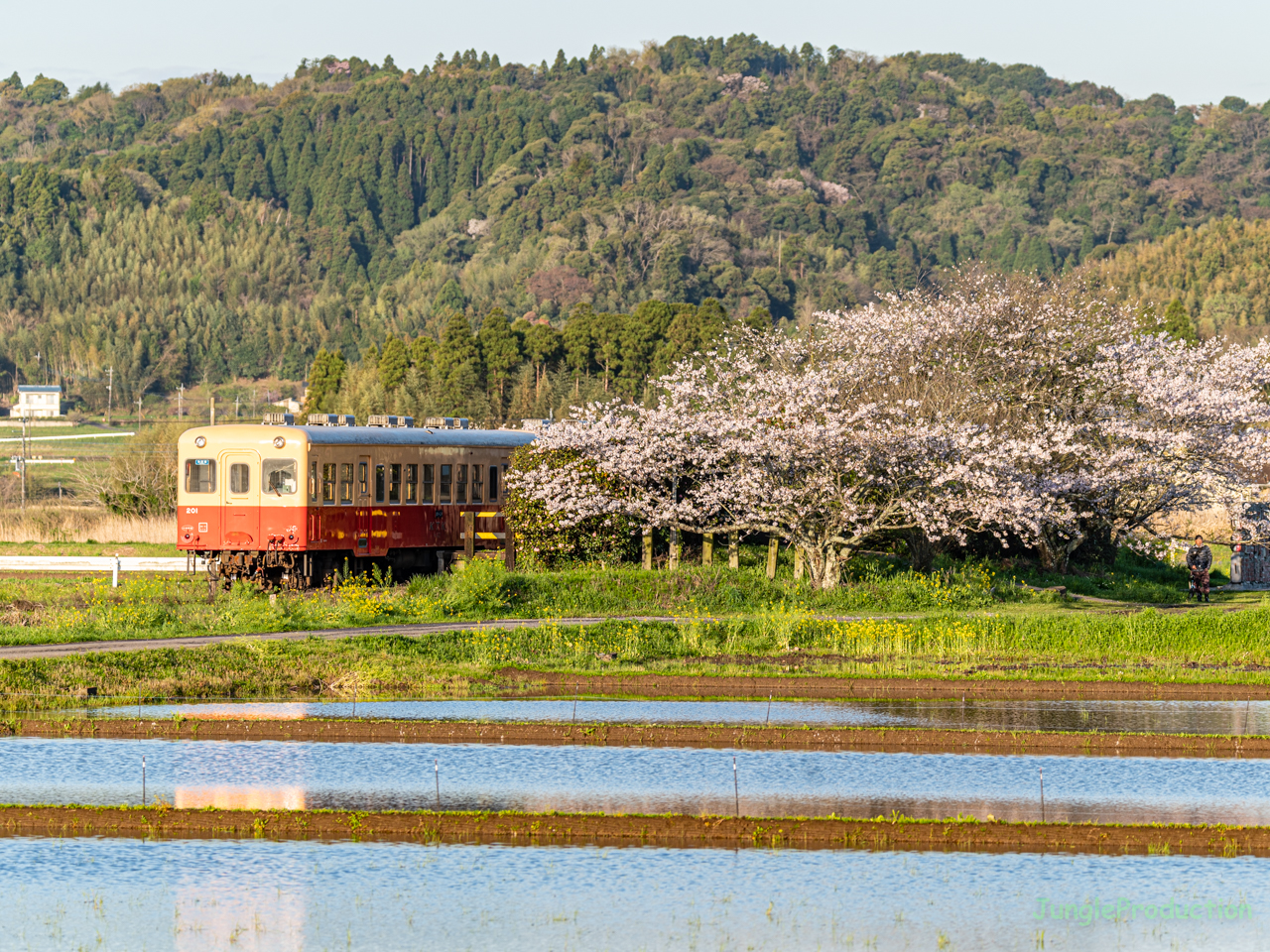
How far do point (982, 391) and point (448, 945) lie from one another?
30250 mm

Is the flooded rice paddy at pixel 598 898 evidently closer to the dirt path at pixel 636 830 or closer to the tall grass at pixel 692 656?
the dirt path at pixel 636 830

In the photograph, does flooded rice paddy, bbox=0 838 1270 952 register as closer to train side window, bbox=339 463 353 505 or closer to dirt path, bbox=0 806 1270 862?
dirt path, bbox=0 806 1270 862

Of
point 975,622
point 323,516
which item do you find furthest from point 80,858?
point 323,516

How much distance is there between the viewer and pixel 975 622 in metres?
29.8

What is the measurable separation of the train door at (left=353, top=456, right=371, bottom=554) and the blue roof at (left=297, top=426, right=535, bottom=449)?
546mm

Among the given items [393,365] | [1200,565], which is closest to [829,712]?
[1200,565]

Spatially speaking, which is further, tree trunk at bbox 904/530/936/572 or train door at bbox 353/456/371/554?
tree trunk at bbox 904/530/936/572

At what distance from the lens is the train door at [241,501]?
37281mm

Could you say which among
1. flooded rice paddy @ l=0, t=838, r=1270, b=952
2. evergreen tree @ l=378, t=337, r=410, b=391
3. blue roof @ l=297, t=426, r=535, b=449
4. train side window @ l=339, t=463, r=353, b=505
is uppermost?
evergreen tree @ l=378, t=337, r=410, b=391

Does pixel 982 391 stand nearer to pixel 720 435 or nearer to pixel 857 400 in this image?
pixel 857 400

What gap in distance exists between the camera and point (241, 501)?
3741 cm

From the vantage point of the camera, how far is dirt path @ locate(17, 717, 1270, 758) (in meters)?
20.4

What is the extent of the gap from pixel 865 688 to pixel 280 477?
16802mm

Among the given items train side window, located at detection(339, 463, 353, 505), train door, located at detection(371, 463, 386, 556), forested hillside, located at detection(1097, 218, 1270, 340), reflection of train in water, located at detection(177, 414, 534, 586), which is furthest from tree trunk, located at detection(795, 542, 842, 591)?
forested hillside, located at detection(1097, 218, 1270, 340)
